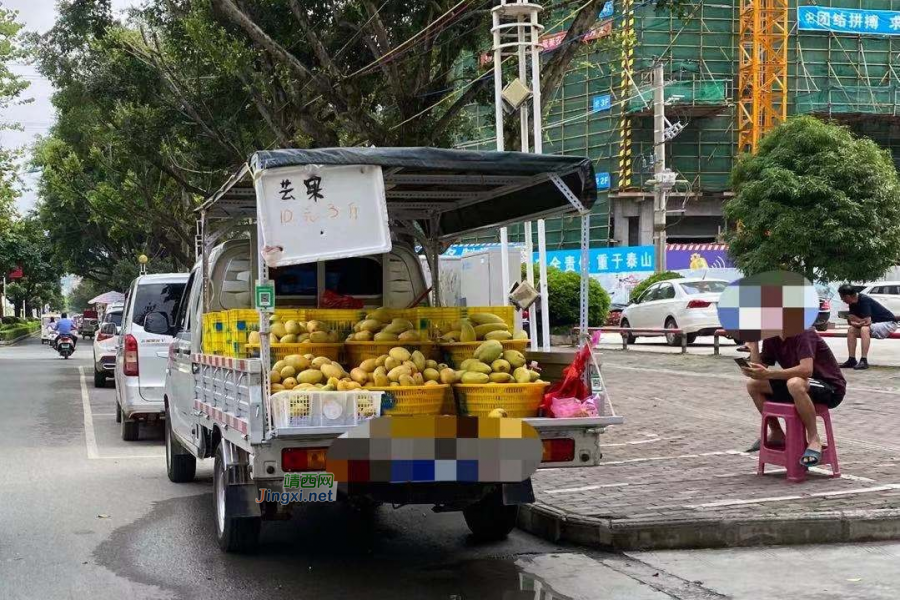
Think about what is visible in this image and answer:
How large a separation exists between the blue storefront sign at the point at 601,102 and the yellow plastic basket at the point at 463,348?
4236cm

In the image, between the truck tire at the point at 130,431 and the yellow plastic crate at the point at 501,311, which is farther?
the truck tire at the point at 130,431

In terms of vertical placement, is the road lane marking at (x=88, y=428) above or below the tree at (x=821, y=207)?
below

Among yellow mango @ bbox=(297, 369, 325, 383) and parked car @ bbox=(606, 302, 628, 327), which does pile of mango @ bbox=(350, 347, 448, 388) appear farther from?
parked car @ bbox=(606, 302, 628, 327)

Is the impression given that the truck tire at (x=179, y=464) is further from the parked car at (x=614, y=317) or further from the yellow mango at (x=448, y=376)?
the parked car at (x=614, y=317)

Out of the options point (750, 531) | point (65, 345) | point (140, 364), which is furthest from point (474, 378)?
point (65, 345)

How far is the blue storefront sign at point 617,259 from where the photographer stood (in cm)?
4231

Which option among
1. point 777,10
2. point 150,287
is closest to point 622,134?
point 777,10

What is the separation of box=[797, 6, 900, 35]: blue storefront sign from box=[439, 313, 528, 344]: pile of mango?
44.9 metres

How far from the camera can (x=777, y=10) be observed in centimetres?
4609

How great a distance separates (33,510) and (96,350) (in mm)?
13848

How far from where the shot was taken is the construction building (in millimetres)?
46719

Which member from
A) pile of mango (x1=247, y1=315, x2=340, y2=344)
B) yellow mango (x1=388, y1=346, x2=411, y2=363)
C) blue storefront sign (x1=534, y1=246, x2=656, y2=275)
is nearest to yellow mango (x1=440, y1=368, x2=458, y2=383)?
yellow mango (x1=388, y1=346, x2=411, y2=363)

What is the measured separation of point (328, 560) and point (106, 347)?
48.2ft

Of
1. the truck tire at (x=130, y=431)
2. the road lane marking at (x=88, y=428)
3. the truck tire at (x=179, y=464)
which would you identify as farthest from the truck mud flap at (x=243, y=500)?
the truck tire at (x=130, y=431)
